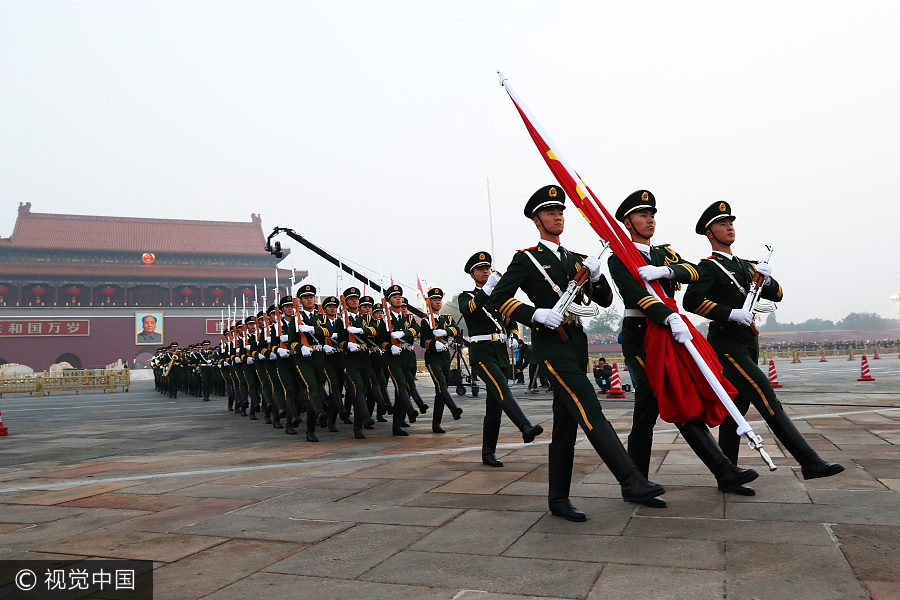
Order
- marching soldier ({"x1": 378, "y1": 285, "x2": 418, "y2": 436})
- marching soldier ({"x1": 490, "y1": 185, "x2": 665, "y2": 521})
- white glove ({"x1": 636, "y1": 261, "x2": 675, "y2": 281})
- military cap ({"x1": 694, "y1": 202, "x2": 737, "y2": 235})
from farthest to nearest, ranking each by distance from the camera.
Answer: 1. marching soldier ({"x1": 378, "y1": 285, "x2": 418, "y2": 436})
2. military cap ({"x1": 694, "y1": 202, "x2": 737, "y2": 235})
3. white glove ({"x1": 636, "y1": 261, "x2": 675, "y2": 281})
4. marching soldier ({"x1": 490, "y1": 185, "x2": 665, "y2": 521})

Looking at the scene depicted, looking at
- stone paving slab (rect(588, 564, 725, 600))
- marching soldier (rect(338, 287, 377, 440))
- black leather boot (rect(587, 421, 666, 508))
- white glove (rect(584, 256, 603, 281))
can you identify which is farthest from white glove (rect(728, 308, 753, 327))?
marching soldier (rect(338, 287, 377, 440))

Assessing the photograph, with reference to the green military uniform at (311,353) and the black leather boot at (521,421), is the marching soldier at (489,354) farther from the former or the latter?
the green military uniform at (311,353)

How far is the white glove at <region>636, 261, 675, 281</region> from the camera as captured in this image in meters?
3.98

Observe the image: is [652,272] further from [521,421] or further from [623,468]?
[521,421]

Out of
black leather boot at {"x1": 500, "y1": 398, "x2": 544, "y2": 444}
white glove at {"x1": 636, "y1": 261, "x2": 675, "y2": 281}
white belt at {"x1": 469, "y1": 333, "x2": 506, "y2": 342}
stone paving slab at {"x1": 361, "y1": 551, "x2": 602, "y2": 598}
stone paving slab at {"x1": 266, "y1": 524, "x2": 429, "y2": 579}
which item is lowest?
stone paving slab at {"x1": 361, "y1": 551, "x2": 602, "y2": 598}

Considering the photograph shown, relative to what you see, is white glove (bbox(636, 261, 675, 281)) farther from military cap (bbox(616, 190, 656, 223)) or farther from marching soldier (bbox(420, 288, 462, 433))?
marching soldier (bbox(420, 288, 462, 433))

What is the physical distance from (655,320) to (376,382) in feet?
19.2

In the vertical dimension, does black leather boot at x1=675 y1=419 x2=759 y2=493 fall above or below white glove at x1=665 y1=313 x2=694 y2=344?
below

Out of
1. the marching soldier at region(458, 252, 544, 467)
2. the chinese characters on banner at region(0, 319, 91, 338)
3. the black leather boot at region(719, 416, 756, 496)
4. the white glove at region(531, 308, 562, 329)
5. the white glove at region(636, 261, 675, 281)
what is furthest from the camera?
the chinese characters on banner at region(0, 319, 91, 338)

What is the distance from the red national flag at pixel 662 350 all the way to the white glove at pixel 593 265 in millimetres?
226

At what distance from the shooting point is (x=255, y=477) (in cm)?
543

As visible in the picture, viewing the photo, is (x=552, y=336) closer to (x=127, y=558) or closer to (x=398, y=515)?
(x=398, y=515)

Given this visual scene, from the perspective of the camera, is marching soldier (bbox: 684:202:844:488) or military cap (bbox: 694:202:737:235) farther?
military cap (bbox: 694:202:737:235)

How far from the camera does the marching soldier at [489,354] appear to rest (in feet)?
18.1
